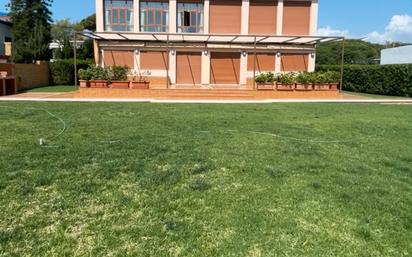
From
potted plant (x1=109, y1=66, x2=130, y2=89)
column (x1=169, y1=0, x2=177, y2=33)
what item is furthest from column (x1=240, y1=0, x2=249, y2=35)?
potted plant (x1=109, y1=66, x2=130, y2=89)

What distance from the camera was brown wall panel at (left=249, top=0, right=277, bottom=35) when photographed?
2844 centimetres

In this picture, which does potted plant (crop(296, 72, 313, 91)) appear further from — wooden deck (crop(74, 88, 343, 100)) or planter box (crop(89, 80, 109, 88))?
planter box (crop(89, 80, 109, 88))

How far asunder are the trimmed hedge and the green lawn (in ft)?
57.1


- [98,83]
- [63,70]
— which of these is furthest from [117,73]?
[63,70]

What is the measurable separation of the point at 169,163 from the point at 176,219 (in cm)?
212

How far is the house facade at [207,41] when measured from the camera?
2775 centimetres

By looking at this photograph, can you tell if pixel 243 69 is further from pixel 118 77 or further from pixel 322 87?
pixel 118 77

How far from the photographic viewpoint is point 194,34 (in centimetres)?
2712

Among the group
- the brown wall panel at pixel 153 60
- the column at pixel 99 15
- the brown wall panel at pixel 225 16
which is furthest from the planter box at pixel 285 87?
the column at pixel 99 15

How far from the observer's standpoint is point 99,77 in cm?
2056

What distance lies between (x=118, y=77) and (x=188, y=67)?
7898 millimetres

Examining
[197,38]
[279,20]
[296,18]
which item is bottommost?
[197,38]

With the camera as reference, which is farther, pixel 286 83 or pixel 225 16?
pixel 225 16

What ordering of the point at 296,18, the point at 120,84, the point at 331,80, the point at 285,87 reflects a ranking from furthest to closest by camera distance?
the point at 296,18, the point at 331,80, the point at 285,87, the point at 120,84
